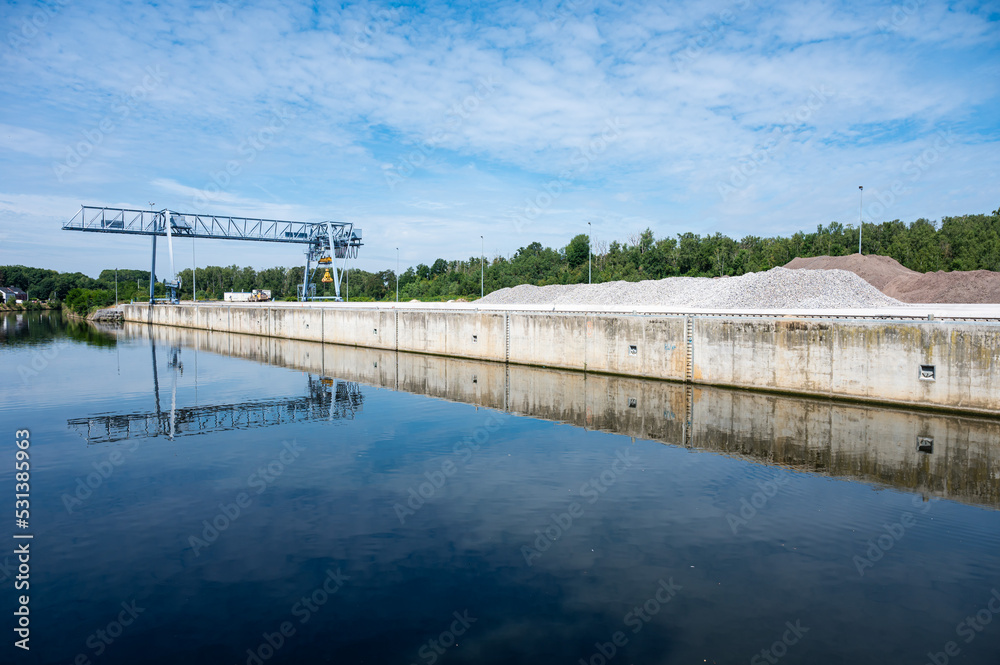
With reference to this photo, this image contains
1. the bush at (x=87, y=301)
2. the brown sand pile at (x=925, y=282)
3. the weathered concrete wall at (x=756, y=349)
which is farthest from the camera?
the bush at (x=87, y=301)

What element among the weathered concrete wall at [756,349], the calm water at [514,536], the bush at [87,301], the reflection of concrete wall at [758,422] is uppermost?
the bush at [87,301]

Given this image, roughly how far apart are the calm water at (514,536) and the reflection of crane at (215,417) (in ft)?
0.56

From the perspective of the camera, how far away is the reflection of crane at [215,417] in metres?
19.2

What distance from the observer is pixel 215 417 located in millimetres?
21516

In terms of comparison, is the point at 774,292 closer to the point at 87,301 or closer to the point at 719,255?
the point at 719,255

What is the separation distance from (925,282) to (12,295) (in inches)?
8377

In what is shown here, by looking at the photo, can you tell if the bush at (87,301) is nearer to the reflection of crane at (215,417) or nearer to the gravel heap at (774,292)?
the reflection of crane at (215,417)

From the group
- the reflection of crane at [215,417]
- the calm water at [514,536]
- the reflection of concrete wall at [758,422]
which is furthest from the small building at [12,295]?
the calm water at [514,536]

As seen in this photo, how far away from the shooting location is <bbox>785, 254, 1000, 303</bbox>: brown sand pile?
1682 inches

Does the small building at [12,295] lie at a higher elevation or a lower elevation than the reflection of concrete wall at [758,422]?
higher

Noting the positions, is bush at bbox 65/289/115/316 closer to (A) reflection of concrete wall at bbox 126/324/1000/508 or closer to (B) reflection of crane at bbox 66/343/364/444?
(A) reflection of concrete wall at bbox 126/324/1000/508

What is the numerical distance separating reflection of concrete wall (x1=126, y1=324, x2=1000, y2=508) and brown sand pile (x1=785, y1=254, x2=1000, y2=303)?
1198 inches

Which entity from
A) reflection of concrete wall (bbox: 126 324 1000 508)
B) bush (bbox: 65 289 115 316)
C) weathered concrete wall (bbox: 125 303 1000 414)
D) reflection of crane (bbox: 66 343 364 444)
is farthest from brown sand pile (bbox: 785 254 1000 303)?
bush (bbox: 65 289 115 316)

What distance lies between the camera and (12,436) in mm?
18172
